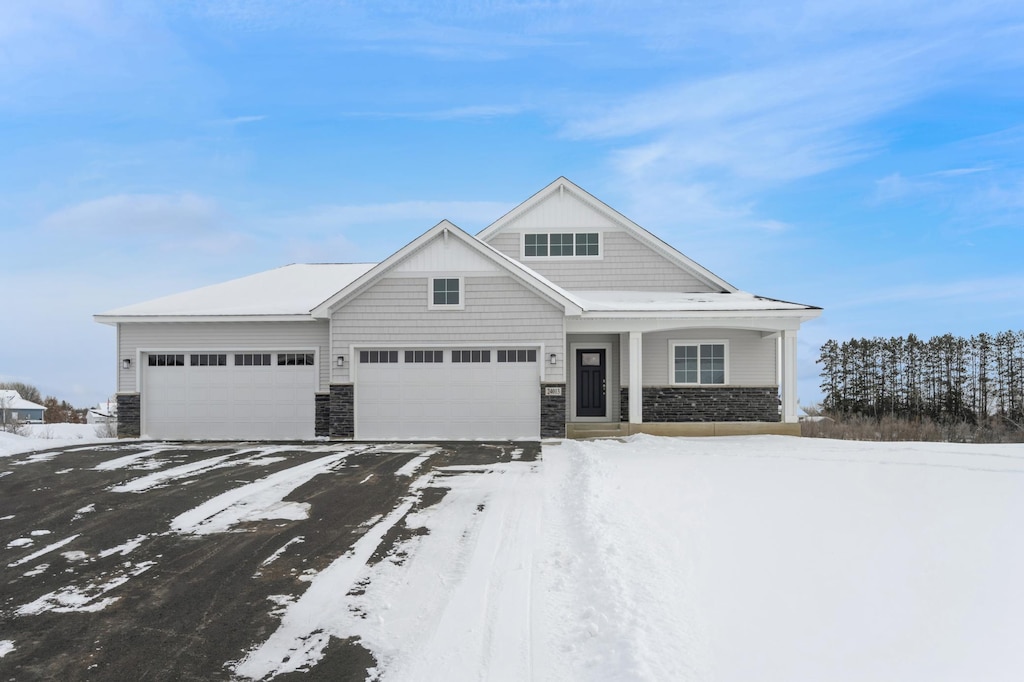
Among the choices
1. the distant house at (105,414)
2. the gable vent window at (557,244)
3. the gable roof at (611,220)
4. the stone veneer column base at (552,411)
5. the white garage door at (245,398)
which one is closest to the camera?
the stone veneer column base at (552,411)

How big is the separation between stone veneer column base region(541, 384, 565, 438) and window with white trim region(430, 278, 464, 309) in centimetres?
294

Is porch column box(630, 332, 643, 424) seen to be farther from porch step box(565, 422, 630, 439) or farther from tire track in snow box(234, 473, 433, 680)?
tire track in snow box(234, 473, 433, 680)

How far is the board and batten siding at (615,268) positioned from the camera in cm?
1916

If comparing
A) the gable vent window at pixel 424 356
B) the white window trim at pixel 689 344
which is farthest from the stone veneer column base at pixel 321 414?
the white window trim at pixel 689 344

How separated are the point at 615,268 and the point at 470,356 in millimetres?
5773

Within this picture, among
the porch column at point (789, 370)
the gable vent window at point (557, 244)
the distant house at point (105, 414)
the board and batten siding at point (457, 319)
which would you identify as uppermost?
the gable vent window at point (557, 244)

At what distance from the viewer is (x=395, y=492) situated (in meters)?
9.30

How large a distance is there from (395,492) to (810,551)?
5348 mm

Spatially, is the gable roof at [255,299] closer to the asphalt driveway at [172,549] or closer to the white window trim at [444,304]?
the white window trim at [444,304]

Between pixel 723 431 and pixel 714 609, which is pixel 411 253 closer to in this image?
pixel 723 431

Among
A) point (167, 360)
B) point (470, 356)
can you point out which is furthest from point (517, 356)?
point (167, 360)

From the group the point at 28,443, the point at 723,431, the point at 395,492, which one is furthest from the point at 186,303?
the point at 723,431

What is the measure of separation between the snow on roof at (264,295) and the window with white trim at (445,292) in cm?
271

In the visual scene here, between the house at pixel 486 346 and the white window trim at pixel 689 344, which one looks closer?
the house at pixel 486 346
